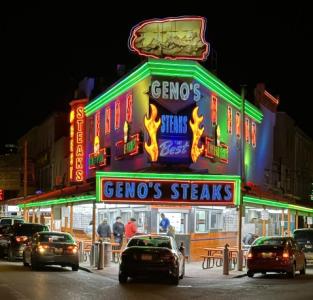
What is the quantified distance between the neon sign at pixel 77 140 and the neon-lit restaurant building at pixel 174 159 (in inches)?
134

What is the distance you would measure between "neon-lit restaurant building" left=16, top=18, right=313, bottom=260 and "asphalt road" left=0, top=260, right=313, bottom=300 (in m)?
6.21

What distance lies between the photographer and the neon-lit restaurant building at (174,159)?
101ft

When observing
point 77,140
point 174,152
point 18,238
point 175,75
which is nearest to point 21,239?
point 18,238

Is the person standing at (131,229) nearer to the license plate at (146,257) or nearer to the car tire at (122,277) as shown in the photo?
the car tire at (122,277)

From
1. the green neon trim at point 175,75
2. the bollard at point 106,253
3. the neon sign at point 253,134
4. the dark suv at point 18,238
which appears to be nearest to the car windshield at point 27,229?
the dark suv at point 18,238

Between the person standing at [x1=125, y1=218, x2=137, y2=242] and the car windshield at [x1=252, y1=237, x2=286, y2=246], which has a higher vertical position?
the person standing at [x1=125, y1=218, x2=137, y2=242]

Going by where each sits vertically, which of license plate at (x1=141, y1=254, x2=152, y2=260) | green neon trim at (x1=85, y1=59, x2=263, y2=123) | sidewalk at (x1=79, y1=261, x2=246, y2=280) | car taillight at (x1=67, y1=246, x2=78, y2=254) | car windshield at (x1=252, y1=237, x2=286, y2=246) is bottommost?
sidewalk at (x1=79, y1=261, x2=246, y2=280)

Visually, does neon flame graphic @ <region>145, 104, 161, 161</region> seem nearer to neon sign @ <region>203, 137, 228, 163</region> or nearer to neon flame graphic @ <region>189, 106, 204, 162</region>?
neon flame graphic @ <region>189, 106, 204, 162</region>

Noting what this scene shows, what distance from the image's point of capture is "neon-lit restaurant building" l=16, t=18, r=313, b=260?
101ft

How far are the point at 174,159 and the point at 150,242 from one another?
38.3 ft

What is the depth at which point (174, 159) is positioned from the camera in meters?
33.0

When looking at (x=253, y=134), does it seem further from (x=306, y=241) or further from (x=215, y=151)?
(x=306, y=241)

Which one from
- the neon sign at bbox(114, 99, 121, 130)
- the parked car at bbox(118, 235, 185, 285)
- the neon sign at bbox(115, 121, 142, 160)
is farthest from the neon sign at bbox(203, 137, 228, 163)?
the parked car at bbox(118, 235, 185, 285)

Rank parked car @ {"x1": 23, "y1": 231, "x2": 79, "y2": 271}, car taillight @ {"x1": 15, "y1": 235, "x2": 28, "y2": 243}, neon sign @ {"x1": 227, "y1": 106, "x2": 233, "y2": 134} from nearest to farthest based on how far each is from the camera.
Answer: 1. parked car @ {"x1": 23, "y1": 231, "x2": 79, "y2": 271}
2. car taillight @ {"x1": 15, "y1": 235, "x2": 28, "y2": 243}
3. neon sign @ {"x1": 227, "y1": 106, "x2": 233, "y2": 134}
